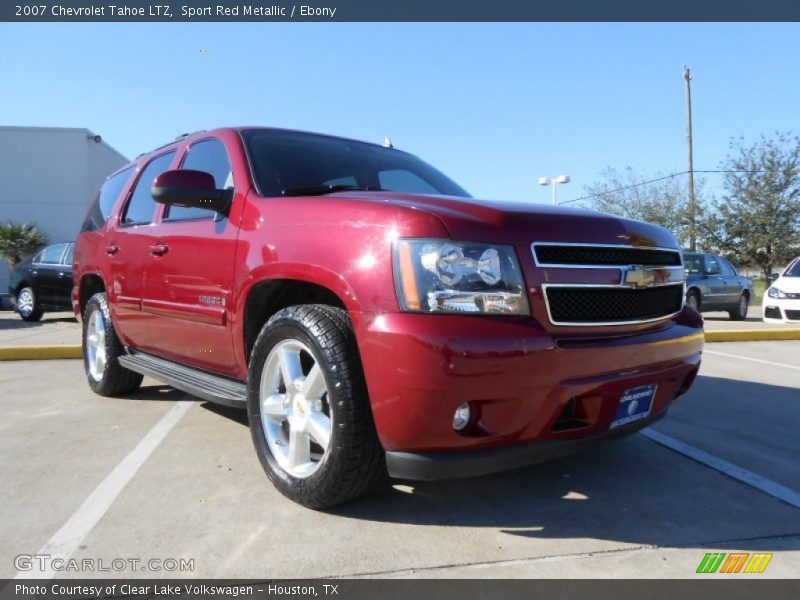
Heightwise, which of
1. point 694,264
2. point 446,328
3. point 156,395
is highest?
point 446,328

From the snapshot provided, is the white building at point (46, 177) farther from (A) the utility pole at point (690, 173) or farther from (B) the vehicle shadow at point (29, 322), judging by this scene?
(A) the utility pole at point (690, 173)

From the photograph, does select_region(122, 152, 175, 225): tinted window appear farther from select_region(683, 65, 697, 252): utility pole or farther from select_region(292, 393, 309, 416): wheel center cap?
select_region(683, 65, 697, 252): utility pole

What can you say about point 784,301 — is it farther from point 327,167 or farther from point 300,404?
point 300,404

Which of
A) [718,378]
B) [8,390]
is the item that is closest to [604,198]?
[718,378]

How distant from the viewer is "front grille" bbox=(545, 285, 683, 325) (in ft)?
7.06

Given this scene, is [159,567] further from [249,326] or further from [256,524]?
[249,326]

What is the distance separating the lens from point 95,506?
248 centimetres

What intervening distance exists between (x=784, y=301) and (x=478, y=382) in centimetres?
934

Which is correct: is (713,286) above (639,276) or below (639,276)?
below

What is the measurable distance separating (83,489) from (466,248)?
6.82 ft

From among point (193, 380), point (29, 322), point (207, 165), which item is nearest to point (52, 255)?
point (29, 322)
